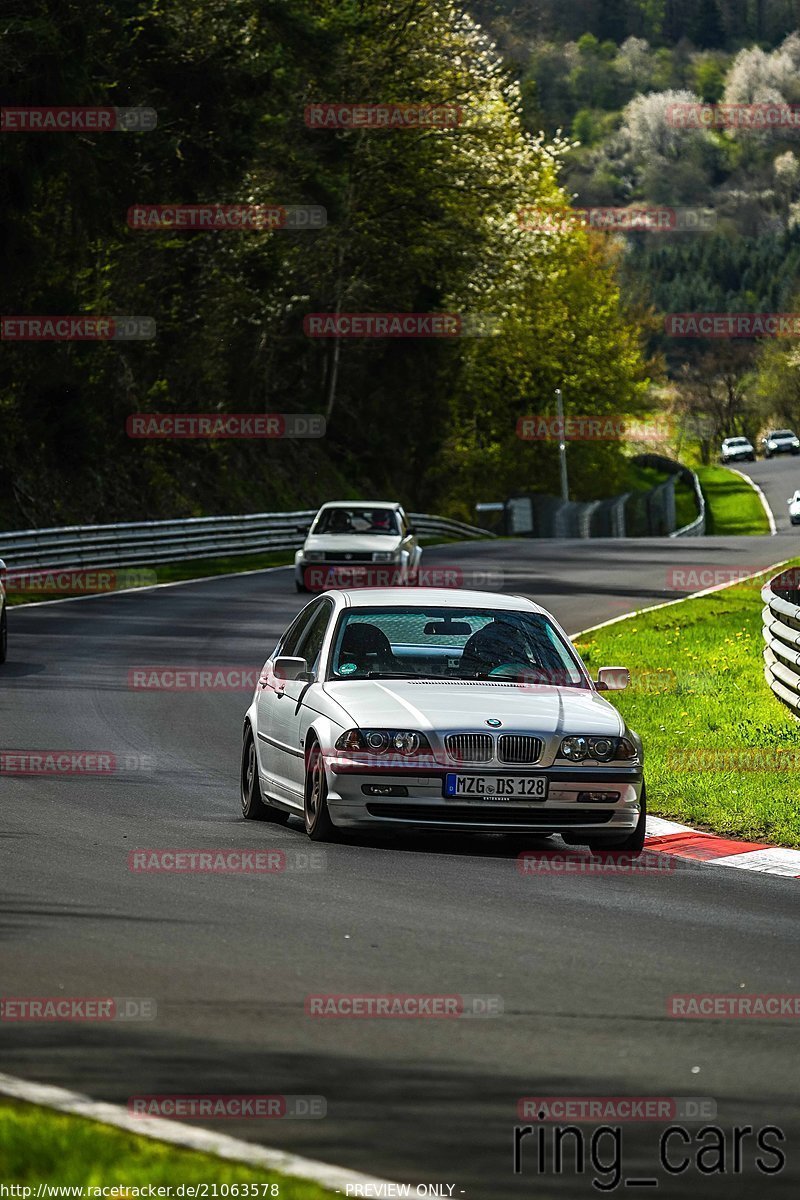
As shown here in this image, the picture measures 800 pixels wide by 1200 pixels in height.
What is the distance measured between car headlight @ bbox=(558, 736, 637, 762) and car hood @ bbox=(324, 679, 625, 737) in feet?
0.16

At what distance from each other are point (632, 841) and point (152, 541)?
31023 mm

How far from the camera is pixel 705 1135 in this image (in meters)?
5.44

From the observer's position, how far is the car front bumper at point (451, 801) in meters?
10.5

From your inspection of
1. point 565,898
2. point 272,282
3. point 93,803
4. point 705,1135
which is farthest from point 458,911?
point 272,282

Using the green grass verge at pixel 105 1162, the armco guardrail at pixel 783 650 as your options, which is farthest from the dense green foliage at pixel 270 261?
the green grass verge at pixel 105 1162

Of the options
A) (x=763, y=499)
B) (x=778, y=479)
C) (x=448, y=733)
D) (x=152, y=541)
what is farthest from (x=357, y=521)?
(x=778, y=479)

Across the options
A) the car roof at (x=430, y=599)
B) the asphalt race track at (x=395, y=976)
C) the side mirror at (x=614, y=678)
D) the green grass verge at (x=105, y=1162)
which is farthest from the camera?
the car roof at (x=430, y=599)

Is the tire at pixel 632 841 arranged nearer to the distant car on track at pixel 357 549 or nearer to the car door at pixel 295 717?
the car door at pixel 295 717

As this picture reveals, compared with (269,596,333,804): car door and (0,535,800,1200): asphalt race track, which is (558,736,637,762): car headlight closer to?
(0,535,800,1200): asphalt race track

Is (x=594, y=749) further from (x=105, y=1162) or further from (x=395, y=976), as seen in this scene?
(x=105, y=1162)

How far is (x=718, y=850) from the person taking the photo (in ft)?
37.1

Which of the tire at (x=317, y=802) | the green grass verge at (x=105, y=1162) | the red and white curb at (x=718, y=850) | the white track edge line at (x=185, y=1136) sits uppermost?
the green grass verge at (x=105, y=1162)

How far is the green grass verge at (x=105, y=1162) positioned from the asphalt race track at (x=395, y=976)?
0.32 m

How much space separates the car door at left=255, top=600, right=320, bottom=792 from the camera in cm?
1177
